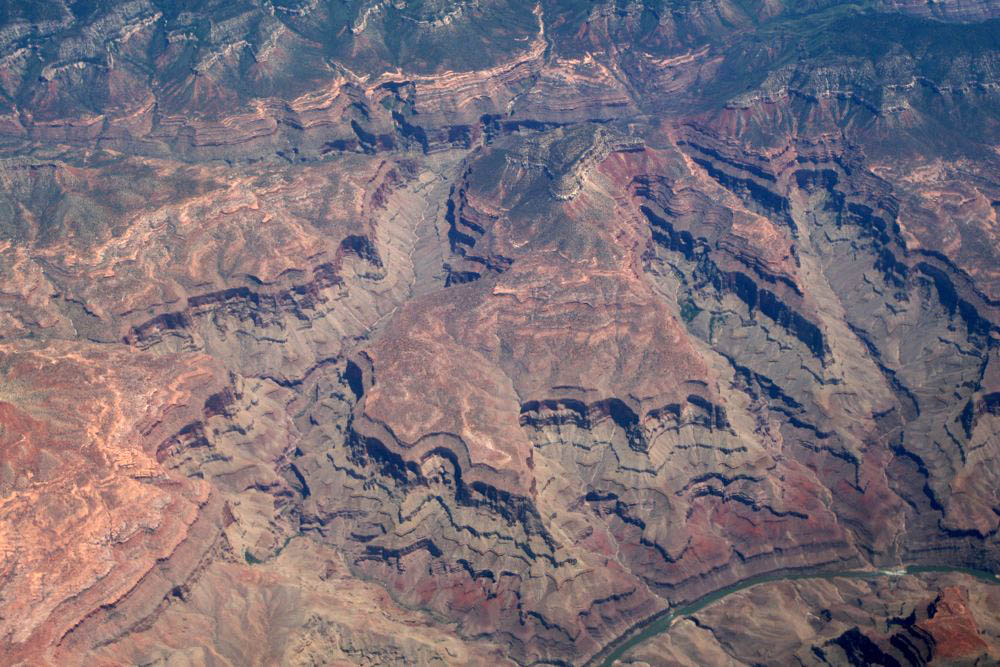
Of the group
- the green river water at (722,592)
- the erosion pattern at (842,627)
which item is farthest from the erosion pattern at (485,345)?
the green river water at (722,592)

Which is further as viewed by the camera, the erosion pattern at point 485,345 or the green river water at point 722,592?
the green river water at point 722,592

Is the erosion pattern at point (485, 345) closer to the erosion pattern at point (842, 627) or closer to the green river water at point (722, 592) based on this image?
the erosion pattern at point (842, 627)

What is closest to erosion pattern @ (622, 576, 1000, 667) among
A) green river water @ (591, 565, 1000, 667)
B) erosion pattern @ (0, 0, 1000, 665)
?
erosion pattern @ (0, 0, 1000, 665)

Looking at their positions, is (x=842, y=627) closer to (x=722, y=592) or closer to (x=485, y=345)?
(x=722, y=592)

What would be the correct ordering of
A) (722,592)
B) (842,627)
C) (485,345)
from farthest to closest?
(485,345)
(722,592)
(842,627)

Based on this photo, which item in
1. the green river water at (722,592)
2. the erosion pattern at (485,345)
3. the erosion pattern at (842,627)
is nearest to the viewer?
the erosion pattern at (842,627)

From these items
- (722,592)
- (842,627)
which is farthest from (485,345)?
(842,627)

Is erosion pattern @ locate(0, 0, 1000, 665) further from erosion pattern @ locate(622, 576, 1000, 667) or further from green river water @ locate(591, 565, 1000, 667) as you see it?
green river water @ locate(591, 565, 1000, 667)

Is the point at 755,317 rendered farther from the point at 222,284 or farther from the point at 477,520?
the point at 222,284
